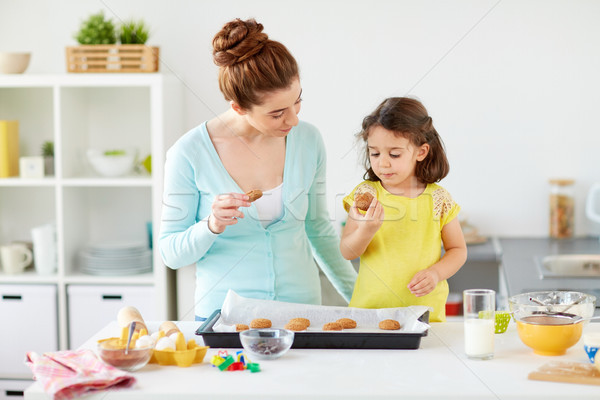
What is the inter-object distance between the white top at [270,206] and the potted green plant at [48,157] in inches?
62.1

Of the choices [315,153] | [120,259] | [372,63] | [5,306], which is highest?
[372,63]

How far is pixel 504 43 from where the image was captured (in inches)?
114

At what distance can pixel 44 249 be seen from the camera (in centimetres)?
286

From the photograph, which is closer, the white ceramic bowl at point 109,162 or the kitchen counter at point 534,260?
the kitchen counter at point 534,260

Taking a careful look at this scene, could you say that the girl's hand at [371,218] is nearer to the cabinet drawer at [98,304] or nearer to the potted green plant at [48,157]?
the cabinet drawer at [98,304]

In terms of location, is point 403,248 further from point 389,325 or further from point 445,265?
point 389,325

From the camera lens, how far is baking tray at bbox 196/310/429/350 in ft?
4.46

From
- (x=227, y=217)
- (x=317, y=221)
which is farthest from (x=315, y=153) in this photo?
(x=227, y=217)

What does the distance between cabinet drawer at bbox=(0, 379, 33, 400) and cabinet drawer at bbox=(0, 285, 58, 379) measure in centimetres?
3

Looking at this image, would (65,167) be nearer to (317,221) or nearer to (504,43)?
(317,221)

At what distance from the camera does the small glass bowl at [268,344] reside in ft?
4.26

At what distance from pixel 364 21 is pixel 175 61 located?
2.65ft

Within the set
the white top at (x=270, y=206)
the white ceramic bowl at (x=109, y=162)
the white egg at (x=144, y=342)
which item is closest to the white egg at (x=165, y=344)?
the white egg at (x=144, y=342)

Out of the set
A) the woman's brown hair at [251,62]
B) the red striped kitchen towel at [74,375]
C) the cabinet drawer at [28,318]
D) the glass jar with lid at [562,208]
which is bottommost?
the cabinet drawer at [28,318]
